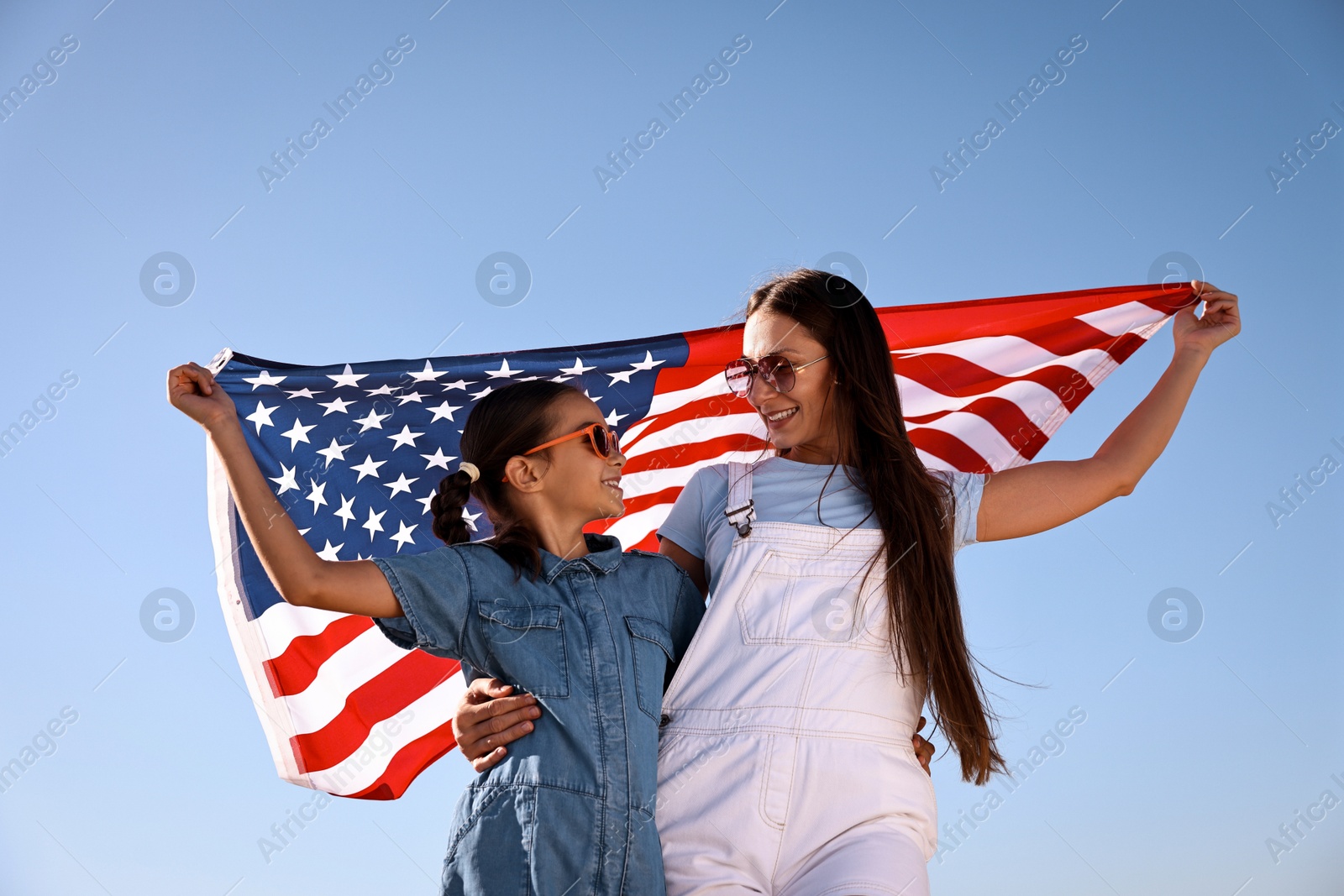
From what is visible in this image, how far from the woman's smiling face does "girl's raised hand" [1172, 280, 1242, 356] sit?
1541 millimetres

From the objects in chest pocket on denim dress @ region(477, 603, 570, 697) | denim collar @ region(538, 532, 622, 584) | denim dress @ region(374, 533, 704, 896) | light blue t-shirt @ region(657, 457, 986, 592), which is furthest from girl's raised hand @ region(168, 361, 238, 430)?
light blue t-shirt @ region(657, 457, 986, 592)

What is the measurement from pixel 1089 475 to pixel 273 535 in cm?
281

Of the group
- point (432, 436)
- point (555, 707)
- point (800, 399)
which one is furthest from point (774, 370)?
point (432, 436)

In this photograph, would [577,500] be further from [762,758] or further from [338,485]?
[338,485]

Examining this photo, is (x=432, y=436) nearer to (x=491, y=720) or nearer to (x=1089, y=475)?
(x=491, y=720)

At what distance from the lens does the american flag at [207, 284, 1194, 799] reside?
4.68 m

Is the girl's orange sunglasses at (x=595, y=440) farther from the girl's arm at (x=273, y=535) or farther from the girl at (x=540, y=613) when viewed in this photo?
the girl's arm at (x=273, y=535)

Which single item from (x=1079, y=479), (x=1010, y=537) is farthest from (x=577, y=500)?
(x=1079, y=479)

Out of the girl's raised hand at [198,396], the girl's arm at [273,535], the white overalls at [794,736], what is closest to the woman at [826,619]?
the white overalls at [794,736]

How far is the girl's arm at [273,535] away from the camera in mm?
2918

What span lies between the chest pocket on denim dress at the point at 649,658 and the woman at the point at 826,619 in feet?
0.33

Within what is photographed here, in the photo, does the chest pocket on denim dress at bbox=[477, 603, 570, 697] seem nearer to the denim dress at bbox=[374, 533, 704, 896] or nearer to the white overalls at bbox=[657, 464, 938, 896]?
the denim dress at bbox=[374, 533, 704, 896]

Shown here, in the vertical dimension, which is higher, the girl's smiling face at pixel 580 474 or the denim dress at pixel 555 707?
the girl's smiling face at pixel 580 474

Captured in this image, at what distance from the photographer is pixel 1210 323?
437 cm
